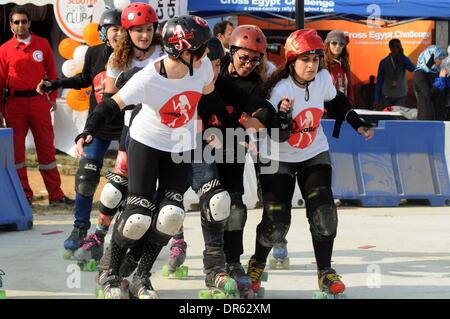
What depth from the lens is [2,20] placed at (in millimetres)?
16938

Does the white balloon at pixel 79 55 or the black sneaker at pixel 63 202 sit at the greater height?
the white balloon at pixel 79 55

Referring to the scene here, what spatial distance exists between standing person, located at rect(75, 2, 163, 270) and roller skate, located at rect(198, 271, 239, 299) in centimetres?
115

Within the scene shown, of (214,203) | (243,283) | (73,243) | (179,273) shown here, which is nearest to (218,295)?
(243,283)

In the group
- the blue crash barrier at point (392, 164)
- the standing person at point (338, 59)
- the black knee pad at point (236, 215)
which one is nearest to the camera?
the black knee pad at point (236, 215)

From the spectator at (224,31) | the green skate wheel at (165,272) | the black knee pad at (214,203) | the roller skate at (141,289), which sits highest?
the spectator at (224,31)

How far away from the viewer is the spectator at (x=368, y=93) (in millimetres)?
19641

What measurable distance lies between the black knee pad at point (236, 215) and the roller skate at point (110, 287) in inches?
36.5

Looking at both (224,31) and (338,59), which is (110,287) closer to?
(224,31)

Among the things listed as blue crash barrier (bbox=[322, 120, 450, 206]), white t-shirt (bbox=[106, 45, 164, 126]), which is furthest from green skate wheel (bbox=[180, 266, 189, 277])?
blue crash barrier (bbox=[322, 120, 450, 206])

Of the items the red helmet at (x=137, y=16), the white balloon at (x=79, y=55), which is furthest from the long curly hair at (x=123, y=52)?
the white balloon at (x=79, y=55)

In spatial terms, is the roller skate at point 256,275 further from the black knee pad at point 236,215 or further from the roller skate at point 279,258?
the roller skate at point 279,258

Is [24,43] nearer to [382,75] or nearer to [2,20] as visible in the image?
[2,20]

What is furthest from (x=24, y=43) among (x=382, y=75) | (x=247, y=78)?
(x=382, y=75)

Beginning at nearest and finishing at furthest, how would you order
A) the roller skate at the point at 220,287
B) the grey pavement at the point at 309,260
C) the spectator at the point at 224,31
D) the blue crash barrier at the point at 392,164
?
the roller skate at the point at 220,287, the grey pavement at the point at 309,260, the spectator at the point at 224,31, the blue crash barrier at the point at 392,164
